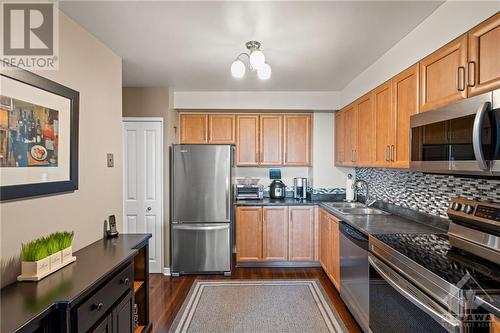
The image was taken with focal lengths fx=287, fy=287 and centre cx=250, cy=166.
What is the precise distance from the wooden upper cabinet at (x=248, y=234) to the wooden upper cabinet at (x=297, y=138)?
93 centimetres

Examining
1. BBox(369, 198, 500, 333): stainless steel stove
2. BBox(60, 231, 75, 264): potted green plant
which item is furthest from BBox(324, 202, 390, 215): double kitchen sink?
BBox(60, 231, 75, 264): potted green plant

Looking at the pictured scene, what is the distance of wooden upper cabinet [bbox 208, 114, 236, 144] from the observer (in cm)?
416

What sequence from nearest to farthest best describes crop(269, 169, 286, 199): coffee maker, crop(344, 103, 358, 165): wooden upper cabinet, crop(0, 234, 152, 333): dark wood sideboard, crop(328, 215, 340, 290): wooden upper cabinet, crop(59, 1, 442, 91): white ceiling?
crop(0, 234, 152, 333): dark wood sideboard < crop(59, 1, 442, 91): white ceiling < crop(328, 215, 340, 290): wooden upper cabinet < crop(344, 103, 358, 165): wooden upper cabinet < crop(269, 169, 286, 199): coffee maker

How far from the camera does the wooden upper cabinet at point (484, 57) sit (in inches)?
55.8

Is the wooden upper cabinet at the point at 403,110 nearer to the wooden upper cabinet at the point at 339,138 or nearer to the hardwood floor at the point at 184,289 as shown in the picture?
the wooden upper cabinet at the point at 339,138

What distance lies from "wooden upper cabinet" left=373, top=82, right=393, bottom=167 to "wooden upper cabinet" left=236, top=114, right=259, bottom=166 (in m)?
1.80

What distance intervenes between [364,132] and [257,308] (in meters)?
2.15

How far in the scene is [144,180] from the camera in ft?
12.3

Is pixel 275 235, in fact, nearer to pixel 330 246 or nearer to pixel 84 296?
pixel 330 246

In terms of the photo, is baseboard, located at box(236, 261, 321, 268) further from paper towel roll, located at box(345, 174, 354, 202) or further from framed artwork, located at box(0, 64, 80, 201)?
framed artwork, located at box(0, 64, 80, 201)

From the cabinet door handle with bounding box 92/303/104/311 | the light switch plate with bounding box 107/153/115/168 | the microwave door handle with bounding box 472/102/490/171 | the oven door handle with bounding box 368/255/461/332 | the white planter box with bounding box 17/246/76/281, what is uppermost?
the microwave door handle with bounding box 472/102/490/171

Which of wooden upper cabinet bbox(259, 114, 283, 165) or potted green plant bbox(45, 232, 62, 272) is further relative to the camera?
wooden upper cabinet bbox(259, 114, 283, 165)

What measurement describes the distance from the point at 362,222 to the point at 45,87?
259 centimetres

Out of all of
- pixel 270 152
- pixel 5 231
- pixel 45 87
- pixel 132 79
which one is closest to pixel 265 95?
pixel 270 152
